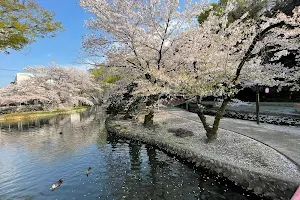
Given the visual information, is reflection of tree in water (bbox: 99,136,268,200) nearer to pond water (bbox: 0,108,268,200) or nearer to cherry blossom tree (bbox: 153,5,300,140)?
pond water (bbox: 0,108,268,200)

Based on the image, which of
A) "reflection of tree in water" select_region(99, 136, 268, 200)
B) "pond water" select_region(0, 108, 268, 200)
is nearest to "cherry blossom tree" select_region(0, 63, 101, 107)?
"pond water" select_region(0, 108, 268, 200)

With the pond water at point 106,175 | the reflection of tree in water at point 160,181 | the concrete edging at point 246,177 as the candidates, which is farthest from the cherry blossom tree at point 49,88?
the concrete edging at point 246,177

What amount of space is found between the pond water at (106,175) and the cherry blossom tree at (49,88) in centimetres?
2356

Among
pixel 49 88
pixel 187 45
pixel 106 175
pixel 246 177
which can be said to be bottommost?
pixel 106 175

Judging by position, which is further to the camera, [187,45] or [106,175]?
[187,45]

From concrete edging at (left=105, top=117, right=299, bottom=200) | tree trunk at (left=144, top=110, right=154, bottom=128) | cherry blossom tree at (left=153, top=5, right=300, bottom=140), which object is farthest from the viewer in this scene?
tree trunk at (left=144, top=110, right=154, bottom=128)

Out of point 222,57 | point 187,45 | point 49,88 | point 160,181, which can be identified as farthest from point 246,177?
point 49,88

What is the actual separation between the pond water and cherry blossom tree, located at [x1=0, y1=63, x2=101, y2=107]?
23562 millimetres

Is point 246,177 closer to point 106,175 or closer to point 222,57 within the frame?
point 106,175

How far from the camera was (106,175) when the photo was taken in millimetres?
7031

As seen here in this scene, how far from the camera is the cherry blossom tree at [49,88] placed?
31.9m

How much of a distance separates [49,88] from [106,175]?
3101 centimetres

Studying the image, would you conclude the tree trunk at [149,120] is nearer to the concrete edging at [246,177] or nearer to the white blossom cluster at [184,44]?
the white blossom cluster at [184,44]

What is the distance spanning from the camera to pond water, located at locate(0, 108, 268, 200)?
572 centimetres
